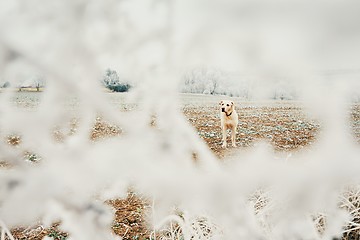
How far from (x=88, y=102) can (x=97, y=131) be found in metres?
13.2

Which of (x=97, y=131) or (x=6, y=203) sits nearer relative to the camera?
(x=6, y=203)

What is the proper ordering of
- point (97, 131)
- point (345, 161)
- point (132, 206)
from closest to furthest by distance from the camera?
point (345, 161) → point (132, 206) → point (97, 131)

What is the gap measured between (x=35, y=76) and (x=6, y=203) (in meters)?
0.17

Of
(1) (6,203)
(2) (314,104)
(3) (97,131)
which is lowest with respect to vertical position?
(3) (97,131)

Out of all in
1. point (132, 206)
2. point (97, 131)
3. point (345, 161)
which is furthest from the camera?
point (97, 131)

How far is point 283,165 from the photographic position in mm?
394

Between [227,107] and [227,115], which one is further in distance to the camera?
[227,115]

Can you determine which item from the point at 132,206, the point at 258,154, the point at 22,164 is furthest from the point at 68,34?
the point at 132,206

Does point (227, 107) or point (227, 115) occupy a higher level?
point (227, 107)

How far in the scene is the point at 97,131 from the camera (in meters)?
13.2

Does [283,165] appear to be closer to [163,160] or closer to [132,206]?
[163,160]

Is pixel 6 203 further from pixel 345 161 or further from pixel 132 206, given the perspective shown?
pixel 132 206

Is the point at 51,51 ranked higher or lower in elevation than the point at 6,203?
higher

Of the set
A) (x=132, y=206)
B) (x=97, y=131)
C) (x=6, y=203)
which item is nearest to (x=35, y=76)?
(x=6, y=203)
